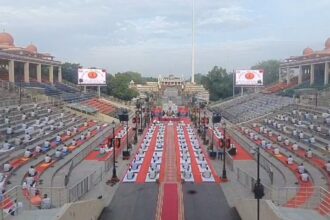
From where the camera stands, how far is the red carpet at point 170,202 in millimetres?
19672

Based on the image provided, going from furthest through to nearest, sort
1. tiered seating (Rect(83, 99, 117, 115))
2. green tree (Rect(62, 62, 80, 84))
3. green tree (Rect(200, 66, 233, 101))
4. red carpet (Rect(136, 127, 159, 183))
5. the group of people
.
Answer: green tree (Rect(62, 62, 80, 84)), green tree (Rect(200, 66, 233, 101)), tiered seating (Rect(83, 99, 117, 115)), the group of people, red carpet (Rect(136, 127, 159, 183))

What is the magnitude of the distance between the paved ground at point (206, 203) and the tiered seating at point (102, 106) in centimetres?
4394

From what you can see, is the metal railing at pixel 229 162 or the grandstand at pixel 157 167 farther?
the metal railing at pixel 229 162

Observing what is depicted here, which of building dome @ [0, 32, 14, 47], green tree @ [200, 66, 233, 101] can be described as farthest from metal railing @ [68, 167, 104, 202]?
green tree @ [200, 66, 233, 101]

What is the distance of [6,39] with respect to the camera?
78.4 meters

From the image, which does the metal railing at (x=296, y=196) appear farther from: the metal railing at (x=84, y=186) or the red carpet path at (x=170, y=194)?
the metal railing at (x=84, y=186)

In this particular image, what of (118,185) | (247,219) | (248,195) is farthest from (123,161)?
(247,219)

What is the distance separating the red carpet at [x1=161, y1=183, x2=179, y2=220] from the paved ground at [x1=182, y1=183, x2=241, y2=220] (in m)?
0.51

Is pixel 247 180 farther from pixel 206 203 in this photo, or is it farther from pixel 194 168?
pixel 194 168

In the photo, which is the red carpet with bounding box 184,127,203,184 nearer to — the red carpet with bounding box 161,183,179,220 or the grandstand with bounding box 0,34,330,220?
the grandstand with bounding box 0,34,330,220

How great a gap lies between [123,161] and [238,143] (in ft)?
47.3

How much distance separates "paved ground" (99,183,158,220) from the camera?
2000 centimetres

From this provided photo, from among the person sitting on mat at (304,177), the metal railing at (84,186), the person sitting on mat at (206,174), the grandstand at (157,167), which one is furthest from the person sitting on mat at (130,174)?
the person sitting on mat at (304,177)

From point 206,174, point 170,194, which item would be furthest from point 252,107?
point 170,194
